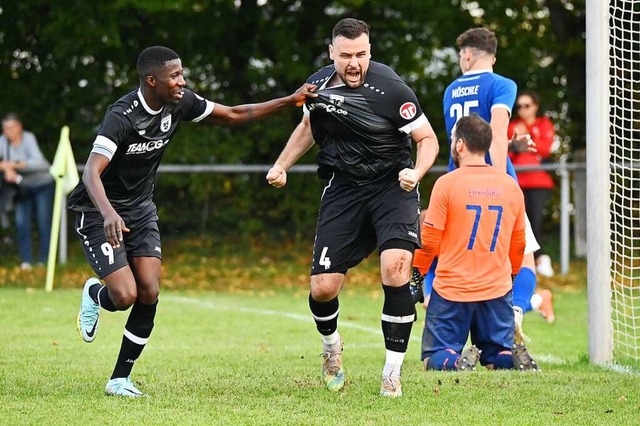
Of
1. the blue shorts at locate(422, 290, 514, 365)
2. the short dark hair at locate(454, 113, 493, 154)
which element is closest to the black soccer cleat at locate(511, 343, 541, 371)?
the blue shorts at locate(422, 290, 514, 365)

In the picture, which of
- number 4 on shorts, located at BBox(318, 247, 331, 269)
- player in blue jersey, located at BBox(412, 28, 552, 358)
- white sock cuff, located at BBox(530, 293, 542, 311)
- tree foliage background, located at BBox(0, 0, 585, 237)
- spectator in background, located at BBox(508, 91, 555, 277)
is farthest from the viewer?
tree foliage background, located at BBox(0, 0, 585, 237)

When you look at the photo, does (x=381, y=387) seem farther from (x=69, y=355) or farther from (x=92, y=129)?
(x=92, y=129)

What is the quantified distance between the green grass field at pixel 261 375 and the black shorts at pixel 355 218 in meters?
0.83

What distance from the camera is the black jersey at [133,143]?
6.91 meters

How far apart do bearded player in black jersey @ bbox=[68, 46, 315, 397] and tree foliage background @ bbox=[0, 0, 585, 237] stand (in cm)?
1212

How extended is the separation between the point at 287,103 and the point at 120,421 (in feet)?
7.60

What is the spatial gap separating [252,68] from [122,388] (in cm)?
1385

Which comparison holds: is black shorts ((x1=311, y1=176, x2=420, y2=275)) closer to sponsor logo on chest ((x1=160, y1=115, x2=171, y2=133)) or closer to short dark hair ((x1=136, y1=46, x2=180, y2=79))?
sponsor logo on chest ((x1=160, y1=115, x2=171, y2=133))

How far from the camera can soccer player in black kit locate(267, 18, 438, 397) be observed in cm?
716

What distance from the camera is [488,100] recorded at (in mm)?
9234

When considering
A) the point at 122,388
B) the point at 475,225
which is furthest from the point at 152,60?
the point at 475,225

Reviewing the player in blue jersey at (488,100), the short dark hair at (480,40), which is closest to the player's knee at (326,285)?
the player in blue jersey at (488,100)

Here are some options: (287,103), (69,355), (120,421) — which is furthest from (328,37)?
(120,421)

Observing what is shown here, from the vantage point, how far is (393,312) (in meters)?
7.16
